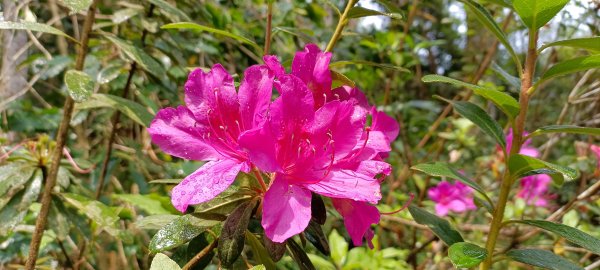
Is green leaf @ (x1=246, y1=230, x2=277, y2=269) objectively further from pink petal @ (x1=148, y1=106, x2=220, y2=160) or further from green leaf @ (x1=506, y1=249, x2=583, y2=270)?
green leaf @ (x1=506, y1=249, x2=583, y2=270)

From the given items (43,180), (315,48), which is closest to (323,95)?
(315,48)

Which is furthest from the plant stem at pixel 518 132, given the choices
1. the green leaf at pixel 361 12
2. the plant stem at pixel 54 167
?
the plant stem at pixel 54 167

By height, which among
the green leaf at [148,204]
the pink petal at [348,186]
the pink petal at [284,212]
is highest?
the pink petal at [348,186]

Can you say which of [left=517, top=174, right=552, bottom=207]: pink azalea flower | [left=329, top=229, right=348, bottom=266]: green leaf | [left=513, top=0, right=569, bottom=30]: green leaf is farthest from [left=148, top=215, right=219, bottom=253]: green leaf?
[left=517, top=174, right=552, bottom=207]: pink azalea flower

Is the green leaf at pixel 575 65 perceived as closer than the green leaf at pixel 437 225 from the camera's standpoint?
Yes

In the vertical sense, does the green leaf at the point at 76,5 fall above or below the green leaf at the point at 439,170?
above

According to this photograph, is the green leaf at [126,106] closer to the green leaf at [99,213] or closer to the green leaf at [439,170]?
the green leaf at [99,213]

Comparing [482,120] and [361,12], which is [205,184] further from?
[482,120]
